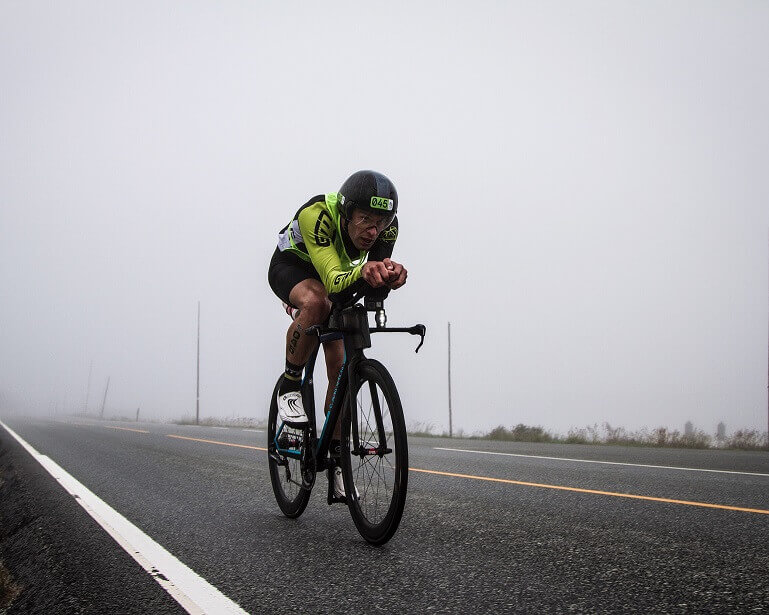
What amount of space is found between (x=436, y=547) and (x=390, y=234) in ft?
5.79

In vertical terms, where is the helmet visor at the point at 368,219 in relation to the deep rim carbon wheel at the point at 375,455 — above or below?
above

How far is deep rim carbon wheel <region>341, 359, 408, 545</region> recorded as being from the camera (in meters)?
3.19

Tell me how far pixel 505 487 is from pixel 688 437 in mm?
11104

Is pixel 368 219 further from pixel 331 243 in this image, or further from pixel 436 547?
pixel 436 547

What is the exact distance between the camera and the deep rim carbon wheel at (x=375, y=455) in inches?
126

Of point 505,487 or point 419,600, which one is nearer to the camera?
point 419,600

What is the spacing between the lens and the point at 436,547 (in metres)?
3.29

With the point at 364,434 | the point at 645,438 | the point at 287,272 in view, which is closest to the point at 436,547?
the point at 364,434

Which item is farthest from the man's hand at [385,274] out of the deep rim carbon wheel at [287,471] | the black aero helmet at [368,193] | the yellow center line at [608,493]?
the yellow center line at [608,493]

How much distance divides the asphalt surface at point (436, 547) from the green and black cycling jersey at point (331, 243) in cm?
136

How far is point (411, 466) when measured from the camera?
7469mm

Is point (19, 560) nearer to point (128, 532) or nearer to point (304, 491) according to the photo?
point (128, 532)

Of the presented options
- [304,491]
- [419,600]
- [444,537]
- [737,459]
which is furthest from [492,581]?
[737,459]

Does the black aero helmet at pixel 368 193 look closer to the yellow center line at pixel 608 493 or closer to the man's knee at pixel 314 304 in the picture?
the man's knee at pixel 314 304
